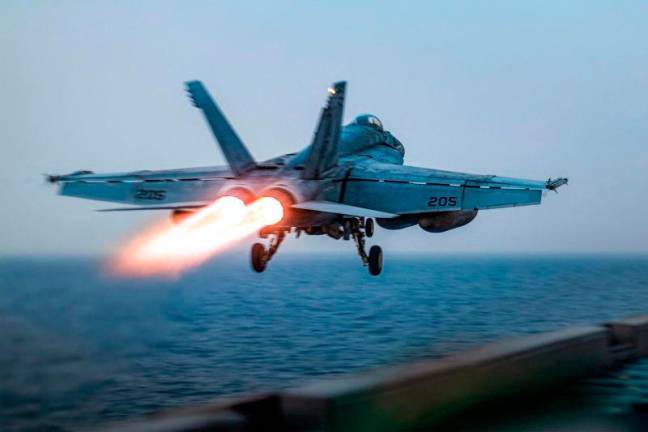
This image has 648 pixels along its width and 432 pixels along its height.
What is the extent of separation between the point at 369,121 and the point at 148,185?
32.6 feet

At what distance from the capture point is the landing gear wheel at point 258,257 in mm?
23103

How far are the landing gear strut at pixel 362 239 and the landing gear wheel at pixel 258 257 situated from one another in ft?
9.12

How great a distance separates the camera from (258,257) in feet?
76.4

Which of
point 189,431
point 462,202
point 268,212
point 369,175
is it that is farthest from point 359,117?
point 189,431

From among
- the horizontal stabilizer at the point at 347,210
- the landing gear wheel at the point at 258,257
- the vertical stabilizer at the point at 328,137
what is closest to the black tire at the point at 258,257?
the landing gear wheel at the point at 258,257

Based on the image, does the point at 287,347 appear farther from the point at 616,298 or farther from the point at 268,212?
the point at 616,298

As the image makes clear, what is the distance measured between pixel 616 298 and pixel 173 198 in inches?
3483

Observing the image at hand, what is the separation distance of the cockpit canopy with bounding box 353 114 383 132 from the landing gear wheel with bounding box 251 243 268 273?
441 inches

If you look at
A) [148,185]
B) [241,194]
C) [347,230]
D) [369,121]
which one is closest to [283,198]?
[241,194]

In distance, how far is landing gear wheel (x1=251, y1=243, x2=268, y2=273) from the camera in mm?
23103

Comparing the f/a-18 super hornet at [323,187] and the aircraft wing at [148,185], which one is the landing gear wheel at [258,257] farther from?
the aircraft wing at [148,185]

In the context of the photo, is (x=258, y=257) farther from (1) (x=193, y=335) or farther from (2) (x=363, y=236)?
(1) (x=193, y=335)

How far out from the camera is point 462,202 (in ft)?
86.6

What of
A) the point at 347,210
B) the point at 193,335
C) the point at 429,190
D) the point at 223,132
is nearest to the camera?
the point at 347,210
